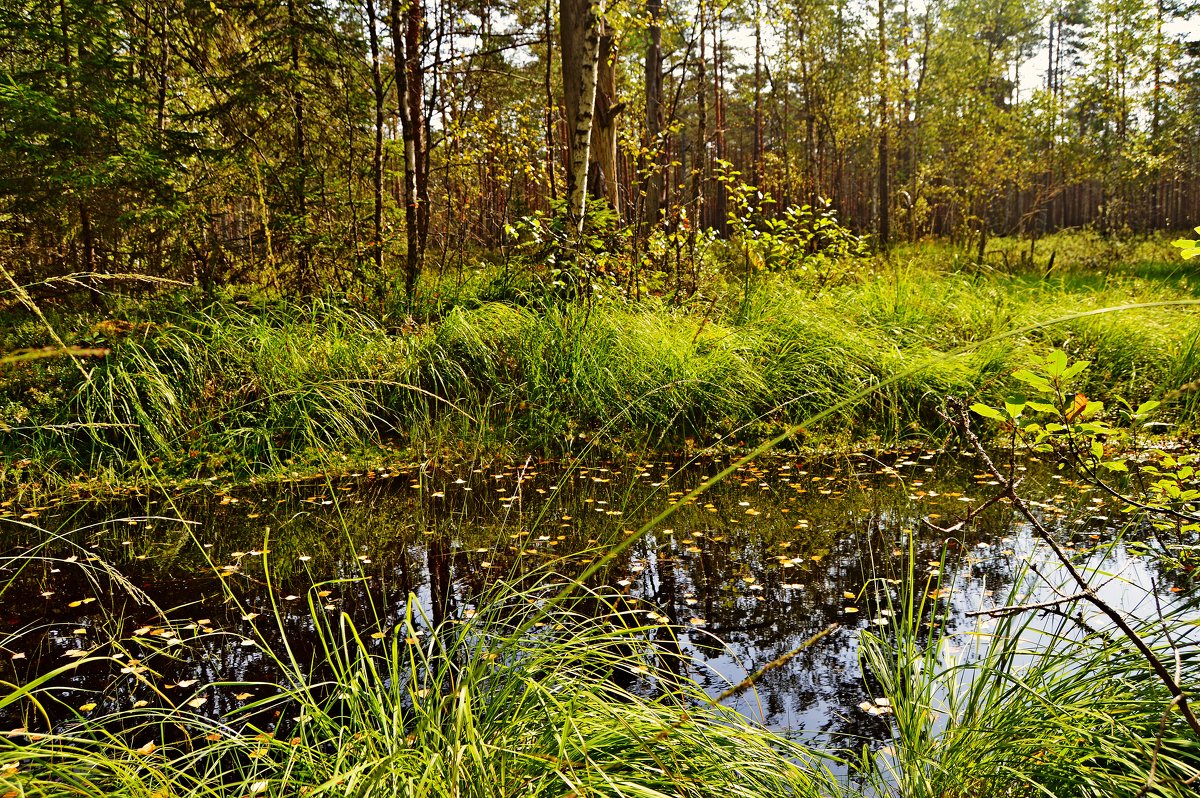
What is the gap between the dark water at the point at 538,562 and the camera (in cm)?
259

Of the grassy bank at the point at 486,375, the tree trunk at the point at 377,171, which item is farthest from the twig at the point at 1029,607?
the tree trunk at the point at 377,171

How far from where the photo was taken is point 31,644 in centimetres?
281

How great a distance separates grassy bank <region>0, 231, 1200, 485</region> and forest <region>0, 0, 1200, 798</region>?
1.6 inches

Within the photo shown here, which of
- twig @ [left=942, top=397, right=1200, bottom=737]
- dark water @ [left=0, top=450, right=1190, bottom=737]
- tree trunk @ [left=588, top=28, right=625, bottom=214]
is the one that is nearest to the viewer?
twig @ [left=942, top=397, right=1200, bottom=737]

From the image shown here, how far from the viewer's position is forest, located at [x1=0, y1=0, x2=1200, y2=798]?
5.85 ft

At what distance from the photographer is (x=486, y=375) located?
563 centimetres

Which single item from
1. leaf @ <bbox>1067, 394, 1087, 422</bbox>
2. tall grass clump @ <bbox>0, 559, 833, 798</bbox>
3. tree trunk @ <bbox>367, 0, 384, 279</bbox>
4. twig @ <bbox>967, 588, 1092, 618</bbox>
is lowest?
tall grass clump @ <bbox>0, 559, 833, 798</bbox>

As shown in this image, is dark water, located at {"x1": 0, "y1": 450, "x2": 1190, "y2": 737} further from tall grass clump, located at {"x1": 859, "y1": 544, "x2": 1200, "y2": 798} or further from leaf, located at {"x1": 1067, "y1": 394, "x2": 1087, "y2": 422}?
leaf, located at {"x1": 1067, "y1": 394, "x2": 1087, "y2": 422}

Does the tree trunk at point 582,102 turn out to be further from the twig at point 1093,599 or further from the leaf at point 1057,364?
the twig at point 1093,599

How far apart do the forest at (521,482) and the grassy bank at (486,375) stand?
40 millimetres

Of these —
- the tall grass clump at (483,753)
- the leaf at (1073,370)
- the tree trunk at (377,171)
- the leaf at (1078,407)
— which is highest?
the tree trunk at (377,171)

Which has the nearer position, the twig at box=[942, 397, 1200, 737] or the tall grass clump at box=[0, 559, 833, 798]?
the twig at box=[942, 397, 1200, 737]

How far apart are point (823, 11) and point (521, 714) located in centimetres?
2263

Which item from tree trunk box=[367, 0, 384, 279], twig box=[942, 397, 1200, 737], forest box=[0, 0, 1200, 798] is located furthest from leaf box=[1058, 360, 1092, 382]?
tree trunk box=[367, 0, 384, 279]
